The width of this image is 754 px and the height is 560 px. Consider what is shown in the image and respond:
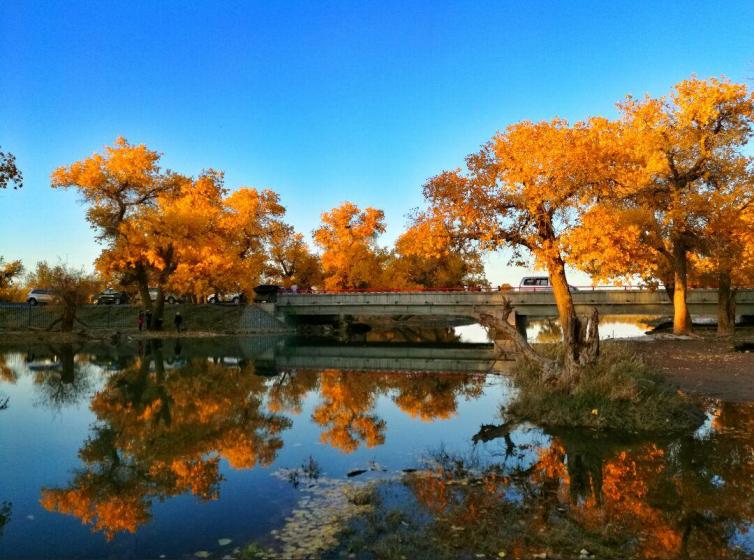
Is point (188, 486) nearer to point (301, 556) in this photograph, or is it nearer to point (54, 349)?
point (301, 556)

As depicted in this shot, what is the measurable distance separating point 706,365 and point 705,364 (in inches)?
12.7

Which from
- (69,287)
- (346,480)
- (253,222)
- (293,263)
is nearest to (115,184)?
(69,287)

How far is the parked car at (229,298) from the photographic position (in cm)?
6187

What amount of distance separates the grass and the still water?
665 mm

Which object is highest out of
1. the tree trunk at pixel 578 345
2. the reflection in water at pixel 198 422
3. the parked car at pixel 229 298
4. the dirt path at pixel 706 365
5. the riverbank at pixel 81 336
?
the parked car at pixel 229 298

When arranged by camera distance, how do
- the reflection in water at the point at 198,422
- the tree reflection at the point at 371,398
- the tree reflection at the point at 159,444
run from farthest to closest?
1. the tree reflection at the point at 371,398
2. the reflection in water at the point at 198,422
3. the tree reflection at the point at 159,444

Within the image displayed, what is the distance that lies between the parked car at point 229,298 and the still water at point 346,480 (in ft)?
135

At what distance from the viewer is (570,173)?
89.7 ft

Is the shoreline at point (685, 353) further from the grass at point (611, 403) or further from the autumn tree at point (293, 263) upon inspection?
the autumn tree at point (293, 263)

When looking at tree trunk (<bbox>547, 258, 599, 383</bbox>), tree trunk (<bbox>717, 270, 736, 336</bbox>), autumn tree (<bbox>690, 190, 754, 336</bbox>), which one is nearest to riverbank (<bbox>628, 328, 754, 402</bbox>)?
tree trunk (<bbox>717, 270, 736, 336</bbox>)

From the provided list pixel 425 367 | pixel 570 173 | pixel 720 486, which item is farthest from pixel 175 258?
pixel 720 486

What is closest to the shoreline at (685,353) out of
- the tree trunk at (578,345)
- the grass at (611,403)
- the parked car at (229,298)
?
the grass at (611,403)

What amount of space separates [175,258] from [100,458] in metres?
36.2

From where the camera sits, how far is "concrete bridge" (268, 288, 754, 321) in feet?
156
